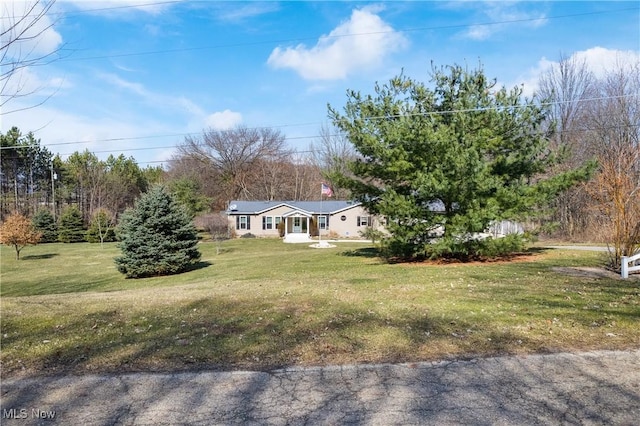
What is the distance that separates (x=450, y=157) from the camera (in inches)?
495

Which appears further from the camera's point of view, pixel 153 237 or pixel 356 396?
pixel 153 237

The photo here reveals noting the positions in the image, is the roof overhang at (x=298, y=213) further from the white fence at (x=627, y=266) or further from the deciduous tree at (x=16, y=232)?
the white fence at (x=627, y=266)

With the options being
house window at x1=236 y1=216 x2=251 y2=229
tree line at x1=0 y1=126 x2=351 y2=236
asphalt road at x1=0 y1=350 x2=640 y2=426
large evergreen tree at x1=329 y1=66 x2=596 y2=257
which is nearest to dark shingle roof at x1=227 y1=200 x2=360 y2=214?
house window at x1=236 y1=216 x2=251 y2=229

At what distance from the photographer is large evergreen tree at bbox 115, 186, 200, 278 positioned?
59.2 feet

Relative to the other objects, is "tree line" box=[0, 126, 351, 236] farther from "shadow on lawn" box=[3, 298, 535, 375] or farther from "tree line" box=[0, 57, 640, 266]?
"shadow on lawn" box=[3, 298, 535, 375]

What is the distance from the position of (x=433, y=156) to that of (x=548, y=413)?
11.1m

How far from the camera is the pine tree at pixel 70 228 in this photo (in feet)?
135

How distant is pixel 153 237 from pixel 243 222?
72.5 ft

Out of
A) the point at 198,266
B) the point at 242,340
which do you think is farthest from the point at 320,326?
the point at 198,266

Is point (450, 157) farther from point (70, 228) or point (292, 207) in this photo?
point (70, 228)

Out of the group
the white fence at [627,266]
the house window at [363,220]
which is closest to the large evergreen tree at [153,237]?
the white fence at [627,266]

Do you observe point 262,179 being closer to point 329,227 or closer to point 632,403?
point 329,227

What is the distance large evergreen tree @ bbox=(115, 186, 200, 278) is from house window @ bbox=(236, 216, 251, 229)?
21373 mm

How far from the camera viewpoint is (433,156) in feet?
44.1
